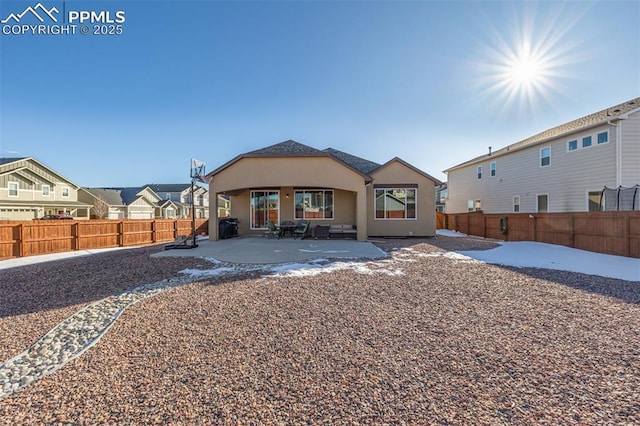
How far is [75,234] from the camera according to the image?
11.8 metres

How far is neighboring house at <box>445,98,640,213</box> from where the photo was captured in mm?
11914

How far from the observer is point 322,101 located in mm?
14172

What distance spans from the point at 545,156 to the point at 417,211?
27.8 ft

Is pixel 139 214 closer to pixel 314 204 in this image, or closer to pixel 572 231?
pixel 314 204

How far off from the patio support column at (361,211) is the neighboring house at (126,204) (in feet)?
109

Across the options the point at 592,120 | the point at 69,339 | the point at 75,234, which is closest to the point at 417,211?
the point at 592,120

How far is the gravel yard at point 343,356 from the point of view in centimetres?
212

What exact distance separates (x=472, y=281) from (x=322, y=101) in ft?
38.2

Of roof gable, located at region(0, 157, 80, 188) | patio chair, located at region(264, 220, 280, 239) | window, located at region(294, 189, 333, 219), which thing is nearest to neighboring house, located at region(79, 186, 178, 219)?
roof gable, located at region(0, 157, 80, 188)

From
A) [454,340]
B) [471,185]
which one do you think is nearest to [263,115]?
[454,340]

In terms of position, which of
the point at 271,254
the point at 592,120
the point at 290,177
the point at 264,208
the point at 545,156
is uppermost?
the point at 592,120

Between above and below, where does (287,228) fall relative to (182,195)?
below

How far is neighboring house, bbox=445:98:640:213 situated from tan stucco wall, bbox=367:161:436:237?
680cm

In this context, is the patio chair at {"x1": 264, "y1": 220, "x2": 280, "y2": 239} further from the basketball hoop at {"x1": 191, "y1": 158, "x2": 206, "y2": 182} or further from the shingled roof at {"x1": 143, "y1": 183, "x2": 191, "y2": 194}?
the shingled roof at {"x1": 143, "y1": 183, "x2": 191, "y2": 194}
